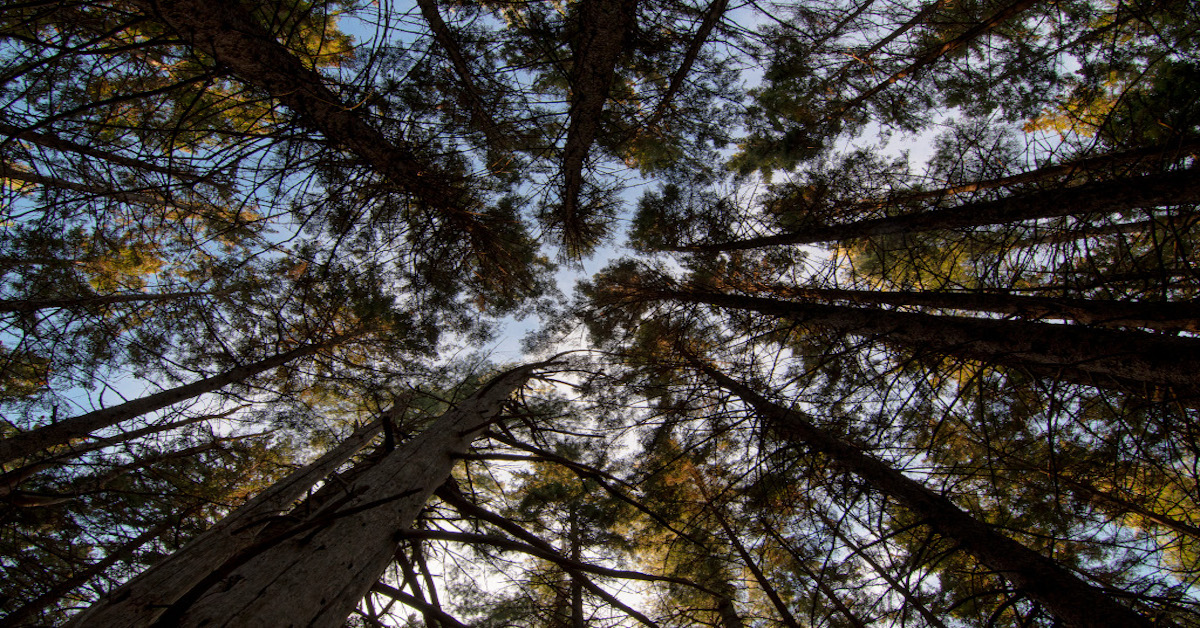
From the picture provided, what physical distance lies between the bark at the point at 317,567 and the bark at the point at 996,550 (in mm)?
2302

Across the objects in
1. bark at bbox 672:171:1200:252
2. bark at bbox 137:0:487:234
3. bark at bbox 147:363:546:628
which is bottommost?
bark at bbox 147:363:546:628

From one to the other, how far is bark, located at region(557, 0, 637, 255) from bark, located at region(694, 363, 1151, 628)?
2.80m

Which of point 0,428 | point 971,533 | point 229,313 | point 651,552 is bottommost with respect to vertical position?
point 971,533

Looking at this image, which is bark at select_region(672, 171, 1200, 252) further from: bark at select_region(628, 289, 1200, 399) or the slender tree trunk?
the slender tree trunk

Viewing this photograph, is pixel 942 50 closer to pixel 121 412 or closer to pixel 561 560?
pixel 561 560

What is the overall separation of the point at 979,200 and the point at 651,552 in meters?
7.10

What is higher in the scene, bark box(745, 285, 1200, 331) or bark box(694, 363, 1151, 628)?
bark box(745, 285, 1200, 331)

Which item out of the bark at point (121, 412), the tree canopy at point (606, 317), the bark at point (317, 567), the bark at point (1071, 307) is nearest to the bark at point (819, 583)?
the tree canopy at point (606, 317)

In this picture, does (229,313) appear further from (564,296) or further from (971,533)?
(971,533)

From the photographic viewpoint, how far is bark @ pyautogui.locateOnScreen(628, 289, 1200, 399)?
7.42 feet

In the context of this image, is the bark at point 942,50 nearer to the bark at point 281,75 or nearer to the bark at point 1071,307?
the bark at point 1071,307

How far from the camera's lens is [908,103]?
5617 millimetres

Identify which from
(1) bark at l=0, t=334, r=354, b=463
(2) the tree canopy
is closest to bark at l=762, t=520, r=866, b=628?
(2) the tree canopy

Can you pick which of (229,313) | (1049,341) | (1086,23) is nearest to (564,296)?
(229,313)
